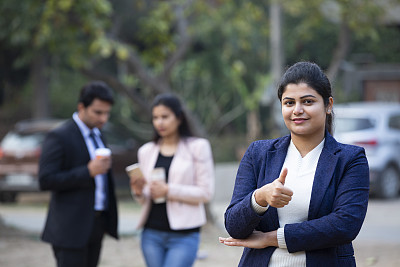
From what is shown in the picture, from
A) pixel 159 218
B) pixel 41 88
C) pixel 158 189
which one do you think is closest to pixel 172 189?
pixel 158 189

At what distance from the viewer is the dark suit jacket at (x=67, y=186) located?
4703 millimetres

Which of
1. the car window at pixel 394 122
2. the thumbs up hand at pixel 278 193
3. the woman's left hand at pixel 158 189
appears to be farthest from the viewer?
the car window at pixel 394 122

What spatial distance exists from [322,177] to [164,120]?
249cm

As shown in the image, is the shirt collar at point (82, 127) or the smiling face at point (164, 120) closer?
the shirt collar at point (82, 127)

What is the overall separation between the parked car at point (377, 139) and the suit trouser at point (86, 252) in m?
9.22

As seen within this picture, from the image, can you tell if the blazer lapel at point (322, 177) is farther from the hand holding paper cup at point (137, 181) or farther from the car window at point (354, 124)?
the car window at point (354, 124)

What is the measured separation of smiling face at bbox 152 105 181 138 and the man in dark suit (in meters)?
0.37

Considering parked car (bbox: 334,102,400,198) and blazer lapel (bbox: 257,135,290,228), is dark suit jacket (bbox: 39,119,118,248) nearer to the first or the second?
blazer lapel (bbox: 257,135,290,228)

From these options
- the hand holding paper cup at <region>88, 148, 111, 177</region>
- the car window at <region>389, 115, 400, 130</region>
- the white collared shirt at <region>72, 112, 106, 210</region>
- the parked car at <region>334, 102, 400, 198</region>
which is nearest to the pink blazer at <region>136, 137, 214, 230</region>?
the white collared shirt at <region>72, 112, 106, 210</region>

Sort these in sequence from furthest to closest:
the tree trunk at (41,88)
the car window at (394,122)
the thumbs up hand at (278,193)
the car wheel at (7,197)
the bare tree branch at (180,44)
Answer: the tree trunk at (41,88), the car wheel at (7,197), the car window at (394,122), the bare tree branch at (180,44), the thumbs up hand at (278,193)

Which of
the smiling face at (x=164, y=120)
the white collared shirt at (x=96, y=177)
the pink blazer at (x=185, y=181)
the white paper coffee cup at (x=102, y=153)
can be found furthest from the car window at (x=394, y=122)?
the white paper coffee cup at (x=102, y=153)

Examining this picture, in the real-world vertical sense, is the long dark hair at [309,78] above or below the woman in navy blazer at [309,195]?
above

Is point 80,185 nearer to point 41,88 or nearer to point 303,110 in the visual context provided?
point 303,110

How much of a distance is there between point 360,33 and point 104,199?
9615 millimetres
